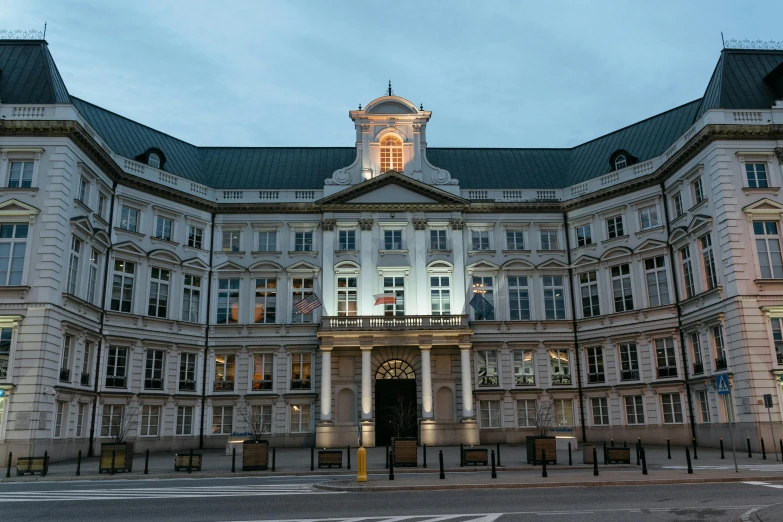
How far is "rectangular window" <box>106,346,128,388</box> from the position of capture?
39.9m

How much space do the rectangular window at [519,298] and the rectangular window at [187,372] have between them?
22.3m

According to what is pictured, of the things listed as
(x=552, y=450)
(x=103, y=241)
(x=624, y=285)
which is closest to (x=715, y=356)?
(x=624, y=285)

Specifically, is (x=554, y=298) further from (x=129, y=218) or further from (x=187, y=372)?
(x=129, y=218)

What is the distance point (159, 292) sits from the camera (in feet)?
143

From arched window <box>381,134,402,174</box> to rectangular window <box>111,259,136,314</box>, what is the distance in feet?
61.7

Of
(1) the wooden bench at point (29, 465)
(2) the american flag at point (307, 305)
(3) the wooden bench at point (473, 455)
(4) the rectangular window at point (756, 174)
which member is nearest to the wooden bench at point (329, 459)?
(3) the wooden bench at point (473, 455)

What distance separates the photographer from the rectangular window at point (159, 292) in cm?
4325

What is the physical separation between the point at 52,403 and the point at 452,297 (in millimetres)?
25103

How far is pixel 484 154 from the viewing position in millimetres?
54344

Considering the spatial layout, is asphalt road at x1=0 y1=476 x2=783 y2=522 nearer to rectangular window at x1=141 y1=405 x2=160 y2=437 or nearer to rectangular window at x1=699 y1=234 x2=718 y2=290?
rectangular window at x1=699 y1=234 x2=718 y2=290

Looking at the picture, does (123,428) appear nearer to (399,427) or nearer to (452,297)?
(399,427)

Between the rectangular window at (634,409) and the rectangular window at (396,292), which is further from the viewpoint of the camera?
the rectangular window at (396,292)

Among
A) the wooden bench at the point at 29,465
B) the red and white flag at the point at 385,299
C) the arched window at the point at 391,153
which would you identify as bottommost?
the wooden bench at the point at 29,465

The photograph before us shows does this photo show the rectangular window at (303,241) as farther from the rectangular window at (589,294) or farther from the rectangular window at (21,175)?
the rectangular window at (589,294)
